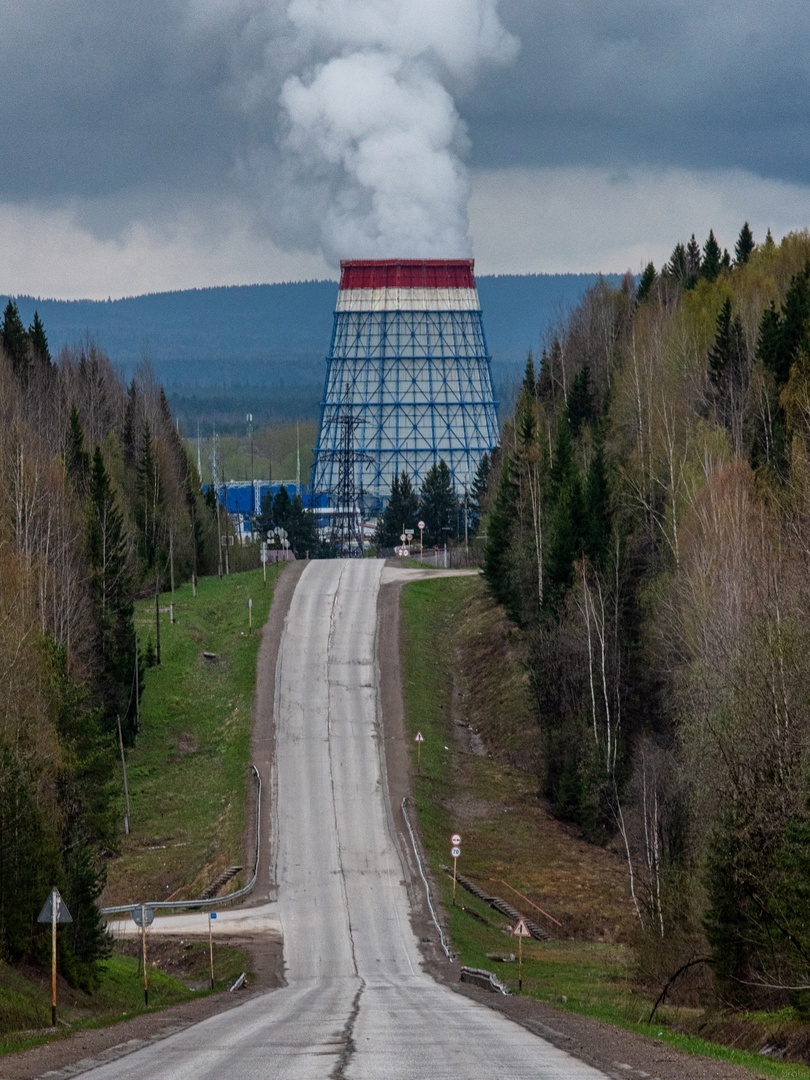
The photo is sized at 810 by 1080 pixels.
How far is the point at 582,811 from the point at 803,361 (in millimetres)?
16050

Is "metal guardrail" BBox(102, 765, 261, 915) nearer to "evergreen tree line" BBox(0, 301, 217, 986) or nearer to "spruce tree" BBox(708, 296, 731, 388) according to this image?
"evergreen tree line" BBox(0, 301, 217, 986)

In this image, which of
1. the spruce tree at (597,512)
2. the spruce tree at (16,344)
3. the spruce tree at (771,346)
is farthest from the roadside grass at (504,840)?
the spruce tree at (16,344)

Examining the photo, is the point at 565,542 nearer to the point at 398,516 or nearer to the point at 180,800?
the point at 180,800

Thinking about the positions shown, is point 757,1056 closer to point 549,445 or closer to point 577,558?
point 577,558

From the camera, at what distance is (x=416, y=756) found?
6450 cm

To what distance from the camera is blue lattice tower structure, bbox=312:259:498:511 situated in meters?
138

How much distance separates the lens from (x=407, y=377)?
14112cm

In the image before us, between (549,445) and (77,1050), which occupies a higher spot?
(549,445)

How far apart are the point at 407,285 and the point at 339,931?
9627 cm

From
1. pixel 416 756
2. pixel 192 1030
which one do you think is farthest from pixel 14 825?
pixel 416 756

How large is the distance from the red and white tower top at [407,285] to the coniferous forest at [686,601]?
117 ft

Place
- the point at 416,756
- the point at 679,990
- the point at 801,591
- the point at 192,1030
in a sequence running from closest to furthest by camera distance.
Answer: the point at 192,1030 → the point at 679,990 → the point at 801,591 → the point at 416,756

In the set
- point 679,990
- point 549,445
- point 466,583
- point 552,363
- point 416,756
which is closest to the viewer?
point 679,990

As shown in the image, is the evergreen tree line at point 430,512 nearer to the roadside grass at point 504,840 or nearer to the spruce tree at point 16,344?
the roadside grass at point 504,840
